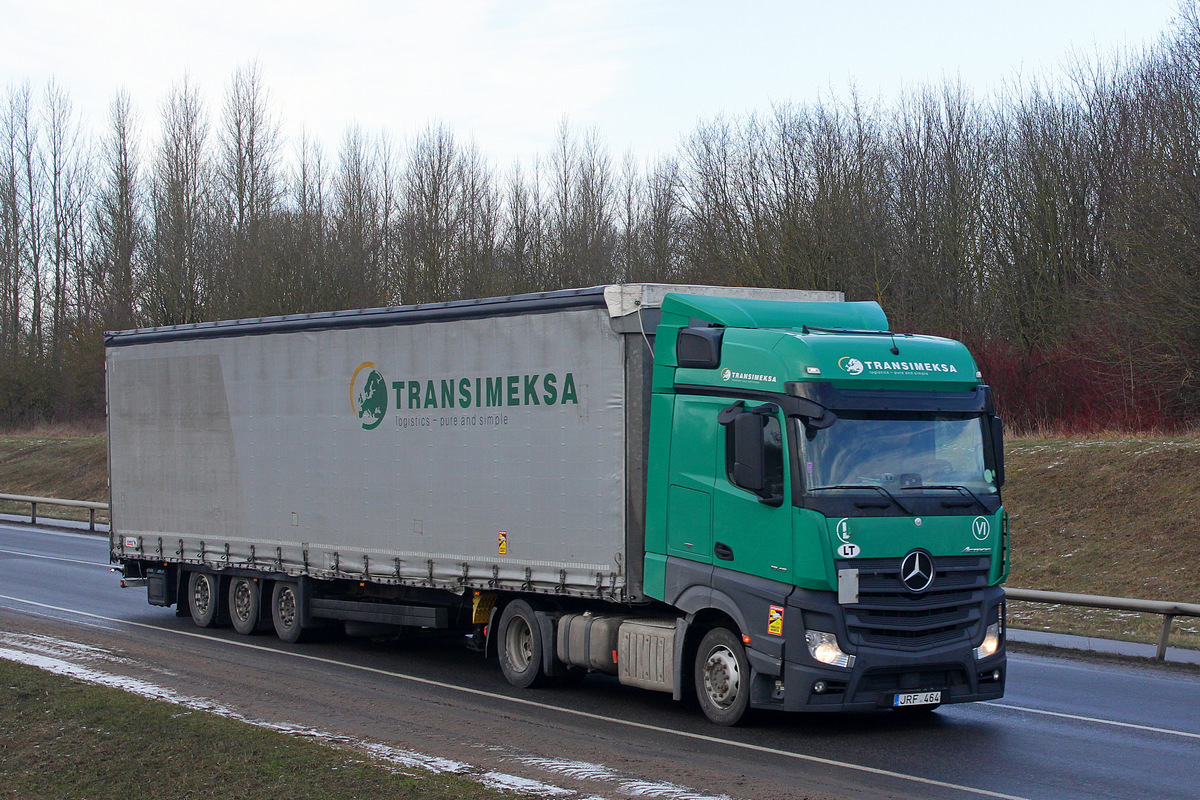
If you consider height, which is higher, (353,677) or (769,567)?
(769,567)

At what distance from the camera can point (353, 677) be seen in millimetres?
12727

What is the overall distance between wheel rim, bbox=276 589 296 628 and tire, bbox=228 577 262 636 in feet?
1.39

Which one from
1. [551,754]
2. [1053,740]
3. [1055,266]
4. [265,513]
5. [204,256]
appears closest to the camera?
[551,754]

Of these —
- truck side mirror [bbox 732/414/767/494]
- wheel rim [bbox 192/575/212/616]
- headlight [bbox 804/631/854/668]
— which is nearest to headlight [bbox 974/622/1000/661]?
headlight [bbox 804/631/854/668]

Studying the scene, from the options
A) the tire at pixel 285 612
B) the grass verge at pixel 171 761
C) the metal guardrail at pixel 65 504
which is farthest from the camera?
the metal guardrail at pixel 65 504

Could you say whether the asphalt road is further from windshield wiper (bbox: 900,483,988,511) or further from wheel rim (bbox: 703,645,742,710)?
windshield wiper (bbox: 900,483,988,511)

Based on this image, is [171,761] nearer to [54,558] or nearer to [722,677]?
[722,677]

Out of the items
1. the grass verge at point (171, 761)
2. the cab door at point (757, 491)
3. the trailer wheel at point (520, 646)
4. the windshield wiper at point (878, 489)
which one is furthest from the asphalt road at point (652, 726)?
the windshield wiper at point (878, 489)

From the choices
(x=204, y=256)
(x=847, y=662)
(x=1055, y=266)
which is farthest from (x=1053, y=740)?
(x=204, y=256)

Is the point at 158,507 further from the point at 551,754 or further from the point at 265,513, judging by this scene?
the point at 551,754

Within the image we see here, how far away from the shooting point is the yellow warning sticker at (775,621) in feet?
31.2

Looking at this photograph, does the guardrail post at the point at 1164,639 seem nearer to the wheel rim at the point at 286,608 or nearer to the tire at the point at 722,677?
the tire at the point at 722,677

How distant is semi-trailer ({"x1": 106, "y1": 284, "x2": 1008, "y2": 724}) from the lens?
959 centimetres

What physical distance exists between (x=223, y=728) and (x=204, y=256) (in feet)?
149
